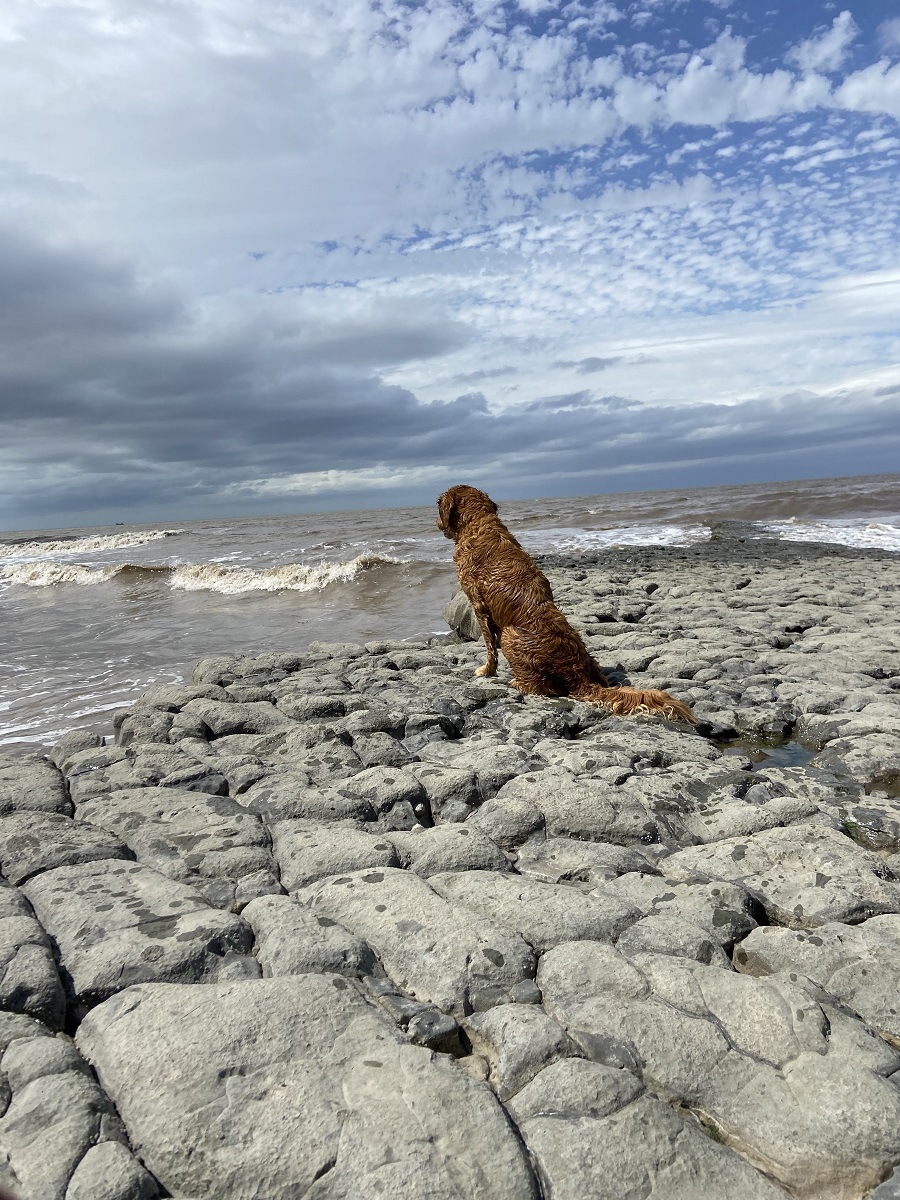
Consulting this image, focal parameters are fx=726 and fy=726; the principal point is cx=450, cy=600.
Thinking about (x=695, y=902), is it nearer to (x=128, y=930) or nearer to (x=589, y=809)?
(x=589, y=809)

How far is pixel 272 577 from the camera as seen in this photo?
18219 mm

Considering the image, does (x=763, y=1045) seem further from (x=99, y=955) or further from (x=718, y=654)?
(x=718, y=654)

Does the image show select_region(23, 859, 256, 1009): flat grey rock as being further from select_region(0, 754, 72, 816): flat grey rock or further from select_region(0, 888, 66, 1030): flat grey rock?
select_region(0, 754, 72, 816): flat grey rock

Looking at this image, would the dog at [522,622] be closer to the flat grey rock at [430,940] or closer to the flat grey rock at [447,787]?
the flat grey rock at [447,787]

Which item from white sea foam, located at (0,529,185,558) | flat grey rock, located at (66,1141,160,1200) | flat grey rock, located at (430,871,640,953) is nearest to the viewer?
flat grey rock, located at (66,1141,160,1200)

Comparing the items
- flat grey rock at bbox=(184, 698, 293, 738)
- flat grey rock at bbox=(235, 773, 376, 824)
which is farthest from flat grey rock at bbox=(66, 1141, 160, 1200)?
flat grey rock at bbox=(184, 698, 293, 738)

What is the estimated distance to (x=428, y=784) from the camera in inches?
167

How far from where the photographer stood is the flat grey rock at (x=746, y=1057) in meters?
1.88

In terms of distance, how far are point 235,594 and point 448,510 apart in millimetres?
10390

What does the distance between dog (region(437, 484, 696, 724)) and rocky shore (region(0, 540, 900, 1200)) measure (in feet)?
1.55

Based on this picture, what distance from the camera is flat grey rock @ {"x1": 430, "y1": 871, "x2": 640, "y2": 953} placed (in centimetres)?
277

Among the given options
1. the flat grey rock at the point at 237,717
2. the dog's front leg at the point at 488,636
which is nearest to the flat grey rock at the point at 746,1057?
the flat grey rock at the point at 237,717

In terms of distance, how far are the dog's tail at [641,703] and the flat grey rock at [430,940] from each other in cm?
300

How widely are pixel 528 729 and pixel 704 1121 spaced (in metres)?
3.47
